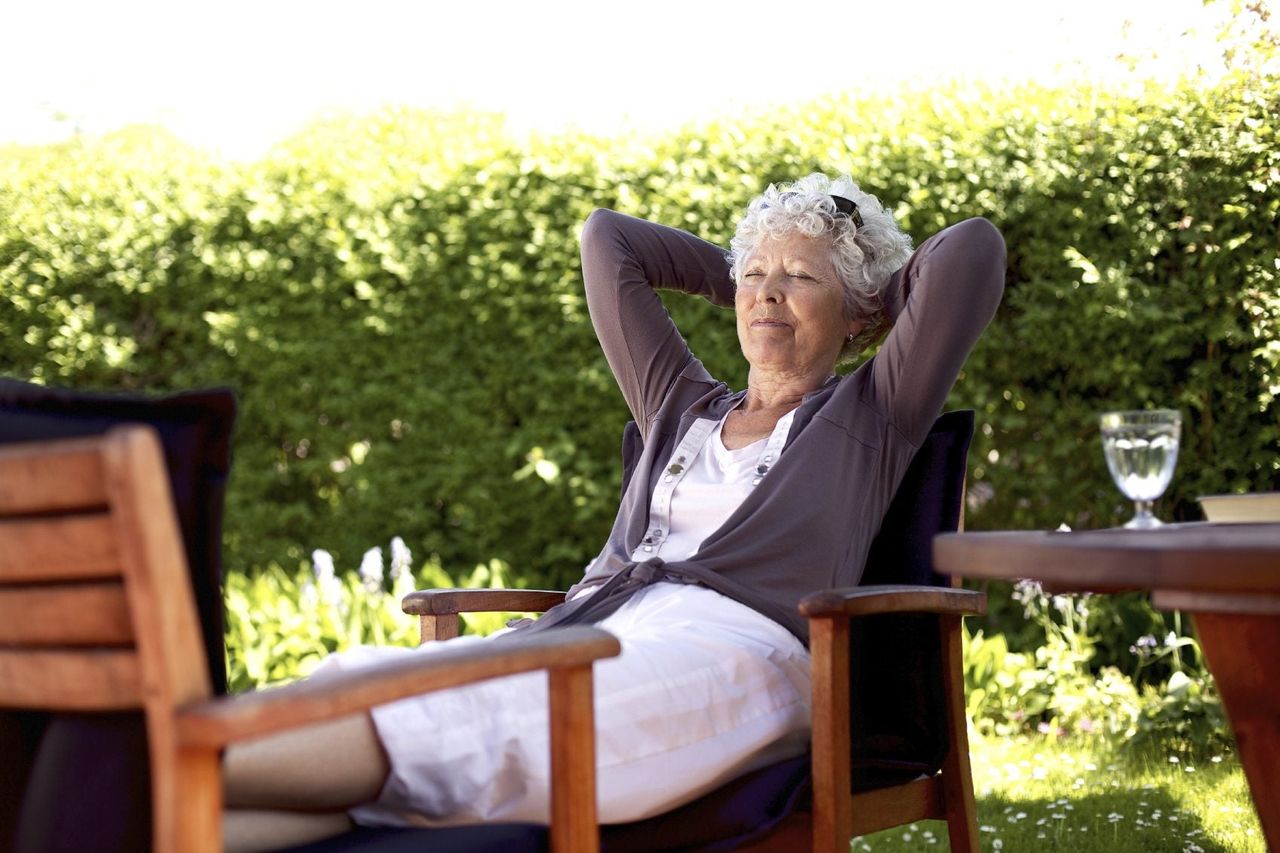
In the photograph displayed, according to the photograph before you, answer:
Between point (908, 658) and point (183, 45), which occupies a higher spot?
point (183, 45)

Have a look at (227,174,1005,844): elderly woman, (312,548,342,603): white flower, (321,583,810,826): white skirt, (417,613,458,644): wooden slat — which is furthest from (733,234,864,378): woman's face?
(312,548,342,603): white flower

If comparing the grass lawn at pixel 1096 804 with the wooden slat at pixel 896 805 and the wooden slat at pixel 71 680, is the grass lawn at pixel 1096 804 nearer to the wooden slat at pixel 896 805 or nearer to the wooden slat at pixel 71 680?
the wooden slat at pixel 896 805

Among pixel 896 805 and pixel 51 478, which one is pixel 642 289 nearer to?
pixel 896 805

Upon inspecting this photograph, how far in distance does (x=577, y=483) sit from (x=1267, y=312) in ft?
8.66

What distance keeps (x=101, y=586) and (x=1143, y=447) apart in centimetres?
129

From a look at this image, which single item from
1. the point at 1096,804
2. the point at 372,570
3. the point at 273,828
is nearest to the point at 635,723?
the point at 273,828

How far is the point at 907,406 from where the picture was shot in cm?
264

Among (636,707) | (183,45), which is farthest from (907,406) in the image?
(183,45)

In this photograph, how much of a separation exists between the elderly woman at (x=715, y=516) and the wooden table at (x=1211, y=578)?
0.62m

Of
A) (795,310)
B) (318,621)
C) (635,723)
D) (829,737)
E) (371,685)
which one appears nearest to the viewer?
(371,685)

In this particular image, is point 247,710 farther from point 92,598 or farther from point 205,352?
point 205,352

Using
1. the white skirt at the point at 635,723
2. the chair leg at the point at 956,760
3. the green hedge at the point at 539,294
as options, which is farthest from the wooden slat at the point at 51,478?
the green hedge at the point at 539,294

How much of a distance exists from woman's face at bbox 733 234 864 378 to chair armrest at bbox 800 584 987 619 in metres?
0.72

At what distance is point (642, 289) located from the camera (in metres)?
3.29
